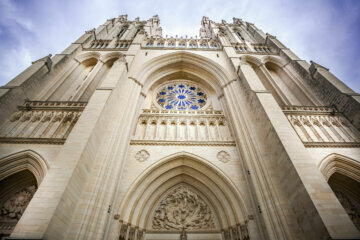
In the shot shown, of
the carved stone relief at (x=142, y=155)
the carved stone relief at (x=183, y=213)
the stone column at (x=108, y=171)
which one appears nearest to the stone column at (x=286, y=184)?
the carved stone relief at (x=183, y=213)

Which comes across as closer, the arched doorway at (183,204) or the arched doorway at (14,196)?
the arched doorway at (14,196)

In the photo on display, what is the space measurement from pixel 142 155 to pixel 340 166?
23.6ft

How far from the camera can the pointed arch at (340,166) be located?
568cm

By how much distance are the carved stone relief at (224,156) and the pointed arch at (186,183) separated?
1.67ft

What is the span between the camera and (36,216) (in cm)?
343

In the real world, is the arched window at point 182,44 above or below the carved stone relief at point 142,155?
above

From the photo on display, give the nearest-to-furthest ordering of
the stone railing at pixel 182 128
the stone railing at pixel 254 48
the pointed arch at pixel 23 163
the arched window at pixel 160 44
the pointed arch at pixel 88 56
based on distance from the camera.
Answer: the pointed arch at pixel 23 163, the stone railing at pixel 182 128, the pointed arch at pixel 88 56, the stone railing at pixel 254 48, the arched window at pixel 160 44

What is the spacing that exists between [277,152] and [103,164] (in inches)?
218

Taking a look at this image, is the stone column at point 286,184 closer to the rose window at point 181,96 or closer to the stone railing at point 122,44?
the rose window at point 181,96

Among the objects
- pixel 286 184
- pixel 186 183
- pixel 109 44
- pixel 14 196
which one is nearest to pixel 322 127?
pixel 286 184

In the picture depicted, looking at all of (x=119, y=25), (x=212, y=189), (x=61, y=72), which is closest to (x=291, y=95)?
(x=212, y=189)

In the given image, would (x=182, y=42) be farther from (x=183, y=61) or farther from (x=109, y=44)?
(x=109, y=44)

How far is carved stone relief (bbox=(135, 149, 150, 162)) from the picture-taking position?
21.3ft

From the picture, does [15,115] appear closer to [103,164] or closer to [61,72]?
[61,72]
